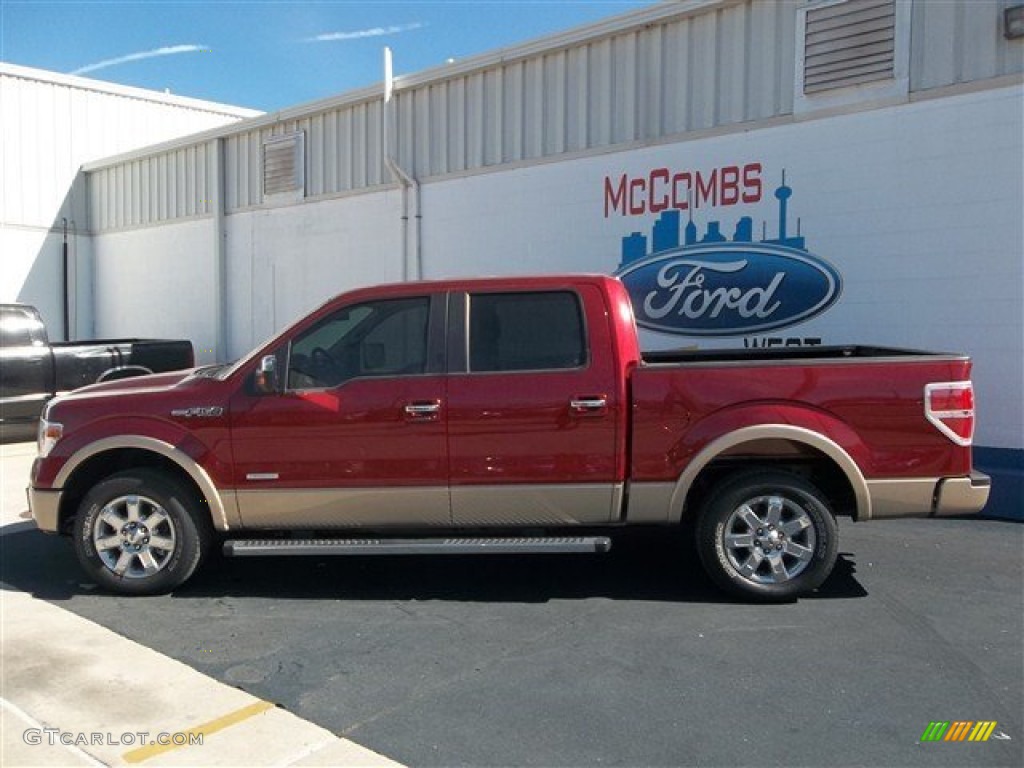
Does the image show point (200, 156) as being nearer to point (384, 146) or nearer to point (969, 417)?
point (384, 146)

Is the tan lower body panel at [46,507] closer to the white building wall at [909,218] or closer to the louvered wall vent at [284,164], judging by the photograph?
the white building wall at [909,218]

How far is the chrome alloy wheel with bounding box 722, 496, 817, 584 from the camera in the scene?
5.11 metres

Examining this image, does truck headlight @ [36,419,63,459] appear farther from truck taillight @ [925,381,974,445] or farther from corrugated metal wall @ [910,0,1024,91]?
corrugated metal wall @ [910,0,1024,91]

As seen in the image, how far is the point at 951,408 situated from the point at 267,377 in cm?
400

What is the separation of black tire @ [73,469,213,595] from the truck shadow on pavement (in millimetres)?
233

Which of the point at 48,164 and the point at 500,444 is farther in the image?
the point at 48,164

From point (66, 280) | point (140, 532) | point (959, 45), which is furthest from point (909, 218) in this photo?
point (66, 280)

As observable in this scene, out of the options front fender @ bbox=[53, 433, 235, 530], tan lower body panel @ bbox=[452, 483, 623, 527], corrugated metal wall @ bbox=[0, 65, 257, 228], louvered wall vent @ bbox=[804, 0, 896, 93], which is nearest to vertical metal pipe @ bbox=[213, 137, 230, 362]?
corrugated metal wall @ bbox=[0, 65, 257, 228]

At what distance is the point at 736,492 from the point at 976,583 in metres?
1.86

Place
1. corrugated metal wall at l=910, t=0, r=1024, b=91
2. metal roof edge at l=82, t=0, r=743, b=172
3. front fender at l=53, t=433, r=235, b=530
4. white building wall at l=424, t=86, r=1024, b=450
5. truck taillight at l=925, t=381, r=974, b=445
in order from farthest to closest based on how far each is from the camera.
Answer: metal roof edge at l=82, t=0, r=743, b=172 < white building wall at l=424, t=86, r=1024, b=450 < corrugated metal wall at l=910, t=0, r=1024, b=91 < front fender at l=53, t=433, r=235, b=530 < truck taillight at l=925, t=381, r=974, b=445

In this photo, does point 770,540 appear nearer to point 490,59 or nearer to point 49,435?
point 49,435

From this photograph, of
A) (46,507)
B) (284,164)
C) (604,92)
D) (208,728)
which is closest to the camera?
(208,728)

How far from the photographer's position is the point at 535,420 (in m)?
5.10

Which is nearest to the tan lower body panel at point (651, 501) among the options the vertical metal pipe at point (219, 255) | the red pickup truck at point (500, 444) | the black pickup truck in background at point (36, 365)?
the red pickup truck at point (500, 444)
